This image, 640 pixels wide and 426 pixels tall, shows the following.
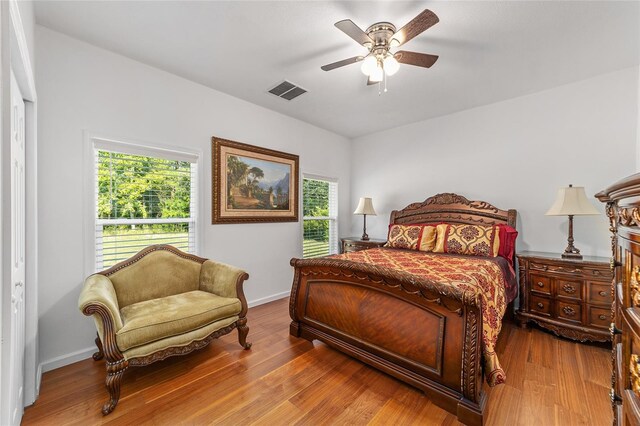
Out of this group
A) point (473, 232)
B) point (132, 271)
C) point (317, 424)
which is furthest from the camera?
point (473, 232)

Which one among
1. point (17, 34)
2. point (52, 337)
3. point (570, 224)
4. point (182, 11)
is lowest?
point (52, 337)

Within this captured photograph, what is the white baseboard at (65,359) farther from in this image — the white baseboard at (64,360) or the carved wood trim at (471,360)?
the carved wood trim at (471,360)

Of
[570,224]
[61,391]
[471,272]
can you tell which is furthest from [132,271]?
[570,224]

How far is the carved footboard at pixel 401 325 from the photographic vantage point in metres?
1.68

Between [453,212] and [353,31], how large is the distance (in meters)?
2.88

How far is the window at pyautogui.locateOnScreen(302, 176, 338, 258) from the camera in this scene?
177 inches

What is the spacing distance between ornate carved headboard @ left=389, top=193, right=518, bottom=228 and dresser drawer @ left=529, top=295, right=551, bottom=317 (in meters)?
0.90

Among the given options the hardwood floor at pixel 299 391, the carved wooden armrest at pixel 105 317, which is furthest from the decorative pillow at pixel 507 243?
the carved wooden armrest at pixel 105 317

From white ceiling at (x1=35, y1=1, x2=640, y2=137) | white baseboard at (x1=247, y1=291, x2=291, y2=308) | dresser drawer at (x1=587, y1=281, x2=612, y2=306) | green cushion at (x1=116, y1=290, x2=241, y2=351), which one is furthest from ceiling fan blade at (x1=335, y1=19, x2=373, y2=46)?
white baseboard at (x1=247, y1=291, x2=291, y2=308)

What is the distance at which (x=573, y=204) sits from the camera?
9.12 ft

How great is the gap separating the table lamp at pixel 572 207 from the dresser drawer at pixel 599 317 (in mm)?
515

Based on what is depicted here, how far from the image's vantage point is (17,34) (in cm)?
132

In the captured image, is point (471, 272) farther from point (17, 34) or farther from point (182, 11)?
point (17, 34)

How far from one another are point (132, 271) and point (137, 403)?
43.5 inches
